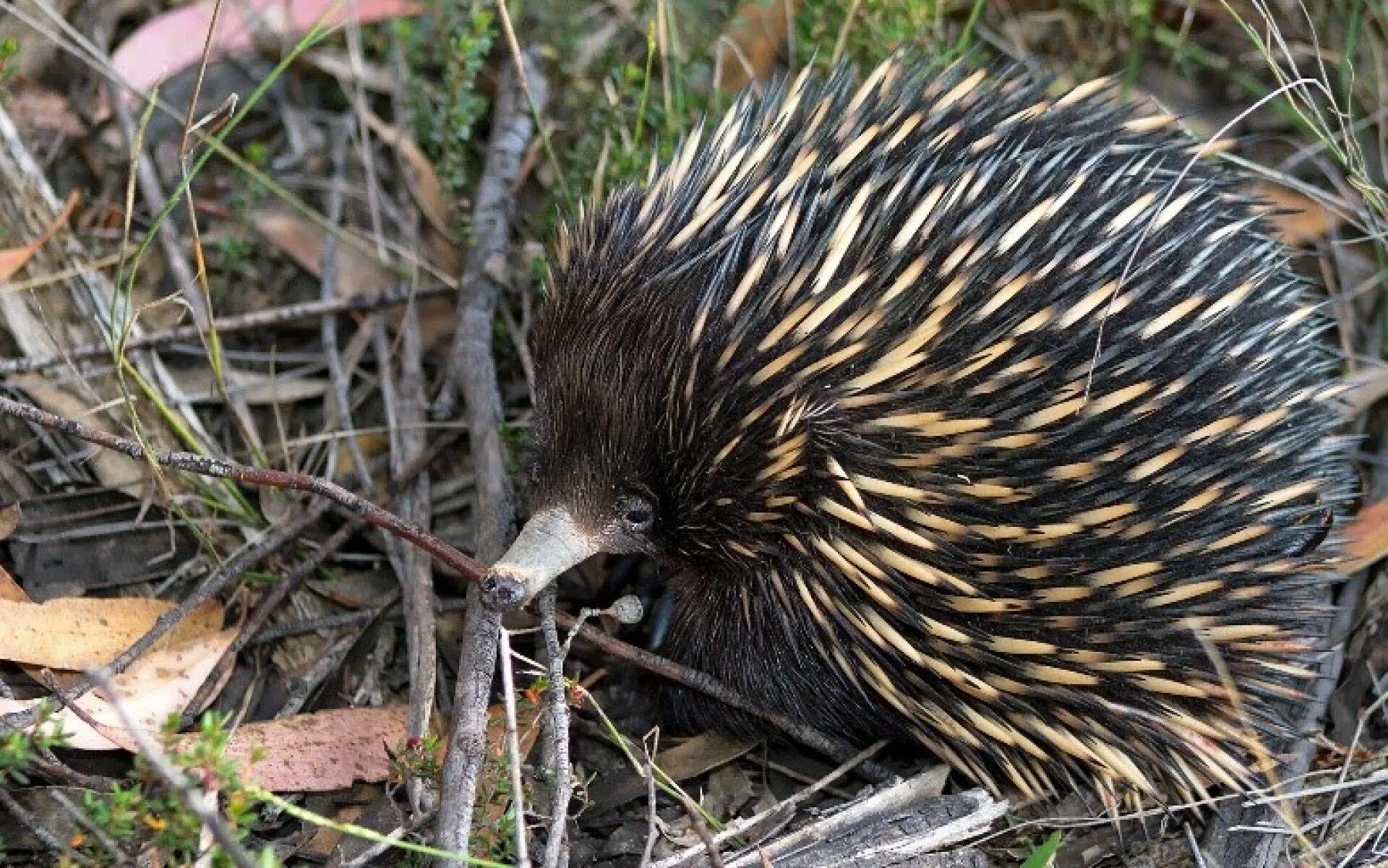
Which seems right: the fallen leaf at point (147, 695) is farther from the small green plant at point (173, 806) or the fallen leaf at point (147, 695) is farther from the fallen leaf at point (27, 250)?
the fallen leaf at point (27, 250)

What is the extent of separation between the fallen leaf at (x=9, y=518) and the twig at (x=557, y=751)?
99 cm

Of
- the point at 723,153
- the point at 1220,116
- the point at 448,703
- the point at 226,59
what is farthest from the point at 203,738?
the point at 1220,116

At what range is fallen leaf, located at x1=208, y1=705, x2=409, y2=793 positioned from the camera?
89.2 inches

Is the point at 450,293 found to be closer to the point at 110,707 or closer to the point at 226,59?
the point at 226,59

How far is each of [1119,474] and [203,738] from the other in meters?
1.21

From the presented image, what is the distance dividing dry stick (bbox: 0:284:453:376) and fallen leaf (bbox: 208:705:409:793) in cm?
68

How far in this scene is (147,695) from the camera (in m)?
2.31

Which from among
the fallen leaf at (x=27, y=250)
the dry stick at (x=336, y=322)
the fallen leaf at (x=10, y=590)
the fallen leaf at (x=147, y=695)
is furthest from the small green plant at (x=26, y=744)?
the fallen leaf at (x=27, y=250)

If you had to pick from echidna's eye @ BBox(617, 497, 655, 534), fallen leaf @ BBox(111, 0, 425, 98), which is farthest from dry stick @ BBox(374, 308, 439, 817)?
fallen leaf @ BBox(111, 0, 425, 98)

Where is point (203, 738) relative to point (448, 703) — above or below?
above

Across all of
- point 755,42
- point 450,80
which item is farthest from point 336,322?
point 755,42

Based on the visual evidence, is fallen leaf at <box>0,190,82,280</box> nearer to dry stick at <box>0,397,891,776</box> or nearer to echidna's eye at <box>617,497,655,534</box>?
dry stick at <box>0,397,891,776</box>

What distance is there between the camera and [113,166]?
122 inches

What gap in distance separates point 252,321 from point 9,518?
547 mm
